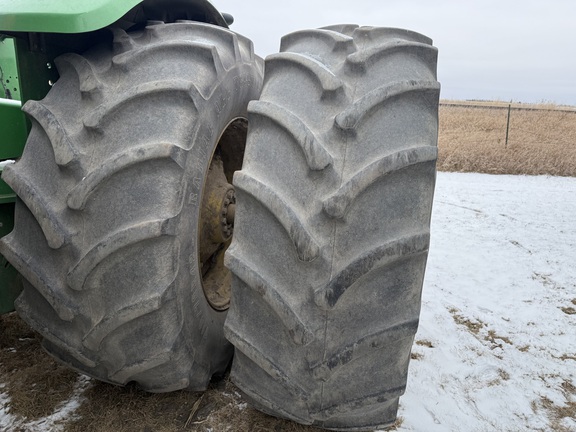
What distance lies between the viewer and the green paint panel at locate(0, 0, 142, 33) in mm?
1306

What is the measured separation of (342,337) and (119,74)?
98 centimetres

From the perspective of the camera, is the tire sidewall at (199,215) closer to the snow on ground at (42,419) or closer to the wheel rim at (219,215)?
the wheel rim at (219,215)

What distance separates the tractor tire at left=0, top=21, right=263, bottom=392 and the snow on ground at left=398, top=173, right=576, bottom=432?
110cm

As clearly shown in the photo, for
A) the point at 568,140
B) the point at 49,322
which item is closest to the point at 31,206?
the point at 49,322

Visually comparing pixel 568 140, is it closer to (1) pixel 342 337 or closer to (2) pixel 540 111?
(2) pixel 540 111

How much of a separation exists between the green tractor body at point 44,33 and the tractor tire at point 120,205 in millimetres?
115

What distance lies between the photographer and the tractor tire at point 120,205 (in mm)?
1326

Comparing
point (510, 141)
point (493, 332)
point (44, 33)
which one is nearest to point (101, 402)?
point (44, 33)

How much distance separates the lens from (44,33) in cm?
156

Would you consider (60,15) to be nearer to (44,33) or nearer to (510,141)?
(44,33)

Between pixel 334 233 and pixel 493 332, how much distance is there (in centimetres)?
225

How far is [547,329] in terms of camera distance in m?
3.17

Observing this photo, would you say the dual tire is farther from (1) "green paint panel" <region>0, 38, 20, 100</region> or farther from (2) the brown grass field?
(1) "green paint panel" <region>0, 38, 20, 100</region>

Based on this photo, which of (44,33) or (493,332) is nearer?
(44,33)
